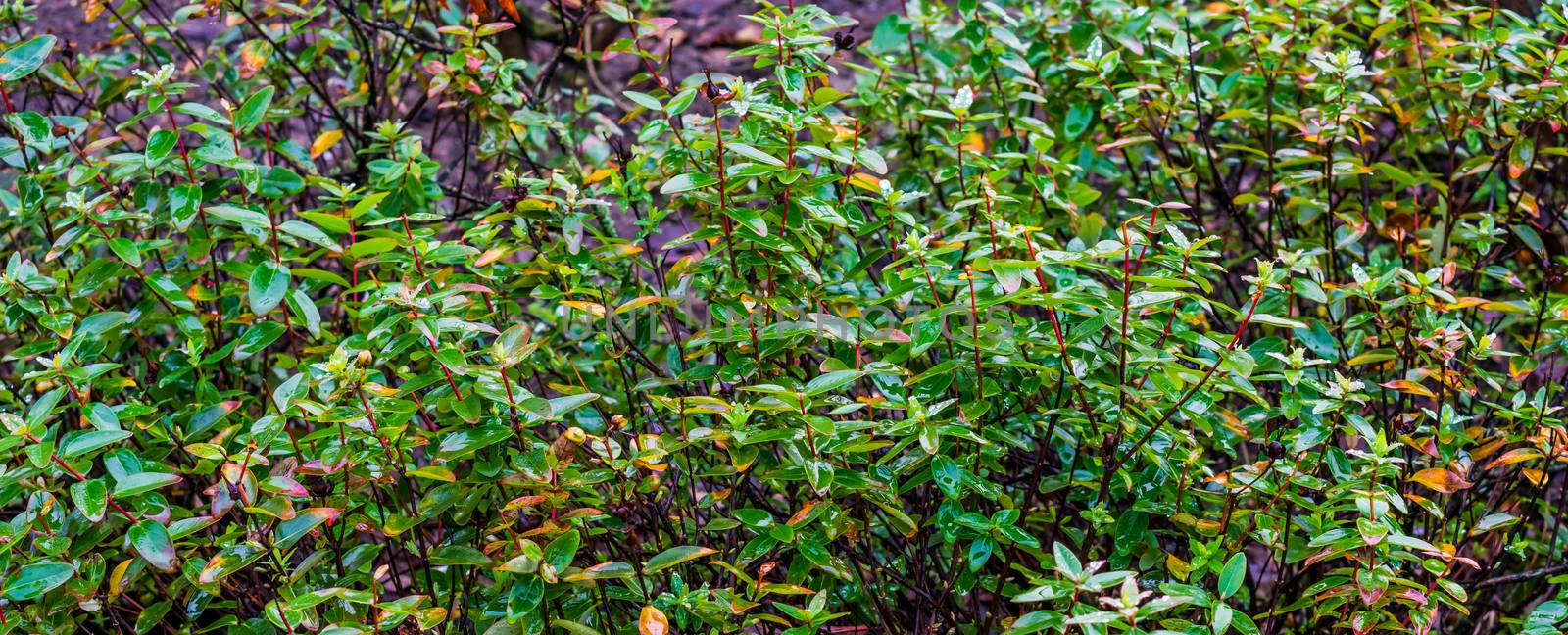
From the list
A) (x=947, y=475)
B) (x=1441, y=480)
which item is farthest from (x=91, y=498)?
(x=1441, y=480)

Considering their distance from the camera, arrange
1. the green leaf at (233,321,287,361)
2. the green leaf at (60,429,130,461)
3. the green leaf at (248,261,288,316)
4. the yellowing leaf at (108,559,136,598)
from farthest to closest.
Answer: the green leaf at (233,321,287,361)
the green leaf at (248,261,288,316)
the yellowing leaf at (108,559,136,598)
the green leaf at (60,429,130,461)

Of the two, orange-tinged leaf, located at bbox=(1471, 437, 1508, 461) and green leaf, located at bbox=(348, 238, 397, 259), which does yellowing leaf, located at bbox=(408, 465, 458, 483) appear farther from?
orange-tinged leaf, located at bbox=(1471, 437, 1508, 461)

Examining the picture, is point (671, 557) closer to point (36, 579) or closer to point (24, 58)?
point (36, 579)

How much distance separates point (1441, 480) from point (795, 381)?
104cm

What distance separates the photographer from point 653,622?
168cm

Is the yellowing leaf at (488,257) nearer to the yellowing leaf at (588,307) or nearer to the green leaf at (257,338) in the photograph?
the yellowing leaf at (588,307)

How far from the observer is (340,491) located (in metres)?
2.04

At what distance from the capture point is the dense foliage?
181 centimetres

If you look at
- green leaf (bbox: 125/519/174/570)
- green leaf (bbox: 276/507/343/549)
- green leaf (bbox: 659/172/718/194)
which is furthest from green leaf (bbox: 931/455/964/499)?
green leaf (bbox: 125/519/174/570)

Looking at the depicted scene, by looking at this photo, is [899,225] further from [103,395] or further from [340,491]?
[103,395]

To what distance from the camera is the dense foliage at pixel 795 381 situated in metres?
1.81

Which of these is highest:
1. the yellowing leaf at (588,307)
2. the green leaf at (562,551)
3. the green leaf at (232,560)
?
the yellowing leaf at (588,307)

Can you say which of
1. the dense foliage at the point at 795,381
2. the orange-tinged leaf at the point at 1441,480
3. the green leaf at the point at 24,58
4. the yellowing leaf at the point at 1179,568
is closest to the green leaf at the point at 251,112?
the dense foliage at the point at 795,381

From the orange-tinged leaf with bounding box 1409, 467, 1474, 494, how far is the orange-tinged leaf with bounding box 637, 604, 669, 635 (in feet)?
3.95
